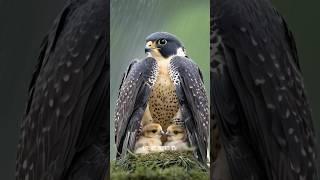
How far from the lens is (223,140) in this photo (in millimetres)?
2629

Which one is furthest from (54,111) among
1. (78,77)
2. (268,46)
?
(268,46)

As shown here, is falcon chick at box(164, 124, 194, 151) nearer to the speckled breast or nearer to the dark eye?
the speckled breast

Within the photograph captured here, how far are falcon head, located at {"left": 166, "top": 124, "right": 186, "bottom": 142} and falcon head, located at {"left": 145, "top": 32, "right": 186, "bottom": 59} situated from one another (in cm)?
31

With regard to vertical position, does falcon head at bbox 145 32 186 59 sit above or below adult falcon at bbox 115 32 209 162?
above

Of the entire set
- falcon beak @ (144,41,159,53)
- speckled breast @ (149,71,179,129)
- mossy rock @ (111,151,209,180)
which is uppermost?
falcon beak @ (144,41,159,53)

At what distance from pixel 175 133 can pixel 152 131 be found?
9 cm

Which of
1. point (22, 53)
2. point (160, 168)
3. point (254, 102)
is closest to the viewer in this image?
point (160, 168)

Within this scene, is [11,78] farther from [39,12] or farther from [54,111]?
[54,111]

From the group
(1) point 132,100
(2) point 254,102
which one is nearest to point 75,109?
(1) point 132,100

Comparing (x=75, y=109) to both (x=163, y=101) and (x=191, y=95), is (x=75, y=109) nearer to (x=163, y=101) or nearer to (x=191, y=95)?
(x=163, y=101)

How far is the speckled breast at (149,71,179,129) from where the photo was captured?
251 cm

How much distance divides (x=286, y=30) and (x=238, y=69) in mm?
390

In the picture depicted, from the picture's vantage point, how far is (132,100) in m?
2.54

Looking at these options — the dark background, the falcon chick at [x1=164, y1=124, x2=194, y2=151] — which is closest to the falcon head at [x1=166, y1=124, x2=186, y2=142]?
the falcon chick at [x1=164, y1=124, x2=194, y2=151]
